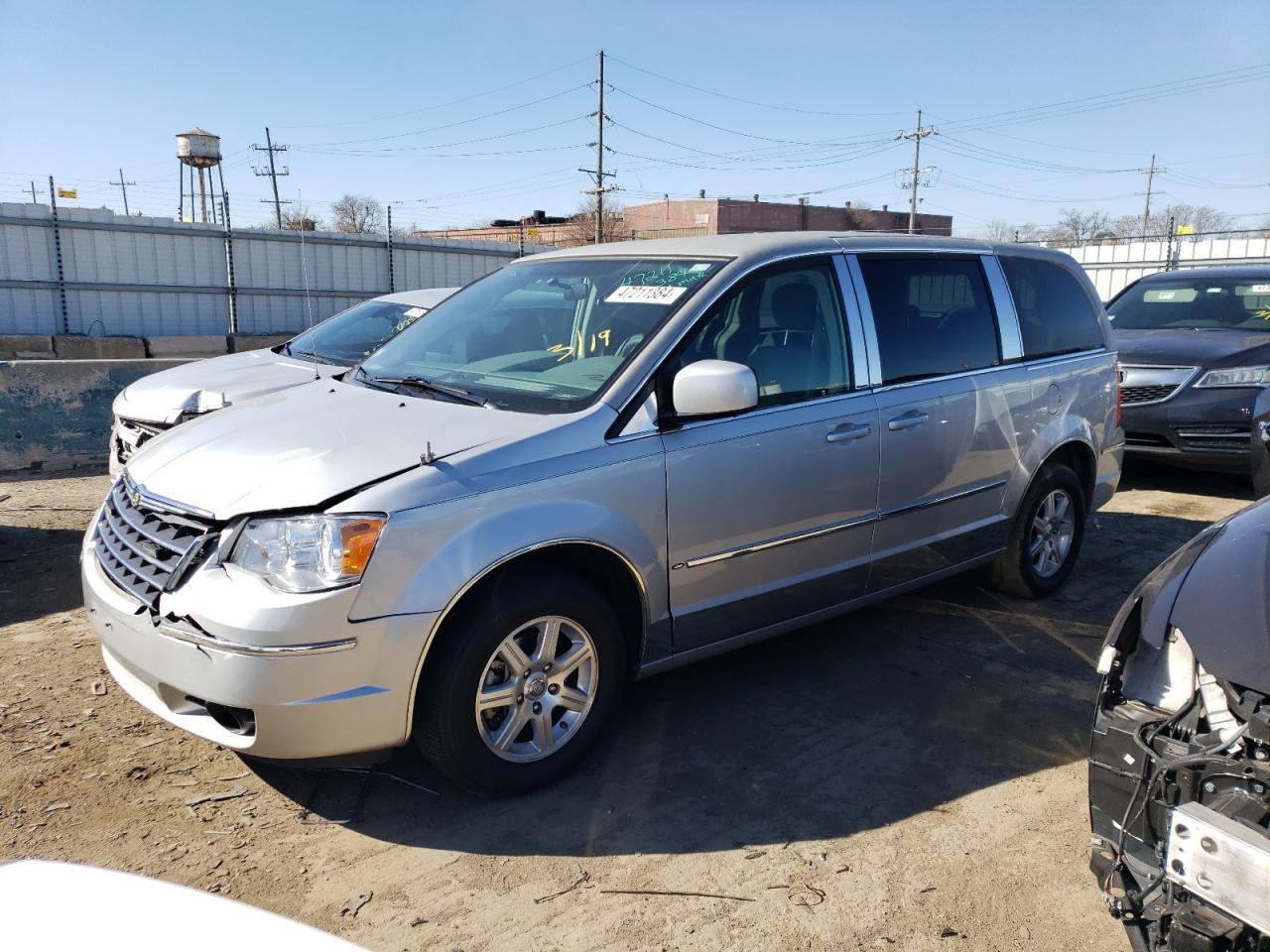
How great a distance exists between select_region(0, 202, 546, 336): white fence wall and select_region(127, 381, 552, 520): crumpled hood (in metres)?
16.2

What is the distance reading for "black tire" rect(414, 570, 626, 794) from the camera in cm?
308

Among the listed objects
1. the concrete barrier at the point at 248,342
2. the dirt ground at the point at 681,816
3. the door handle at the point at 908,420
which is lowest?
the dirt ground at the point at 681,816

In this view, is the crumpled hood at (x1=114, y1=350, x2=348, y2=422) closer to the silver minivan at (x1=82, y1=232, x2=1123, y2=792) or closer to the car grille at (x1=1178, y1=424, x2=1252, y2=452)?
the silver minivan at (x1=82, y1=232, x2=1123, y2=792)

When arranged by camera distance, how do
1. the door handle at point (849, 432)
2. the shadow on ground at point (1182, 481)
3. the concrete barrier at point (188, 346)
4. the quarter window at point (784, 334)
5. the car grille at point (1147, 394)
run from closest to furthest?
the quarter window at point (784, 334), the door handle at point (849, 432), the car grille at point (1147, 394), the shadow on ground at point (1182, 481), the concrete barrier at point (188, 346)

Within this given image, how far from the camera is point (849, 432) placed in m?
4.11

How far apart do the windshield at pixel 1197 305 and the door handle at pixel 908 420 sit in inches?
237

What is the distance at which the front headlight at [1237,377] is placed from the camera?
7.83 metres

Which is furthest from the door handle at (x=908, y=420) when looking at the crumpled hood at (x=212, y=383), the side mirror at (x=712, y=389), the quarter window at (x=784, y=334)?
the crumpled hood at (x=212, y=383)

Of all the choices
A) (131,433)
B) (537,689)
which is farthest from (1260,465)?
(131,433)

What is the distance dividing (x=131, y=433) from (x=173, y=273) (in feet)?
48.9

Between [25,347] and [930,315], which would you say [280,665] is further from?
[25,347]

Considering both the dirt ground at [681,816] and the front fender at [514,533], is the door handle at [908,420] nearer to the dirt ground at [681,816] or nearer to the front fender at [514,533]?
the dirt ground at [681,816]

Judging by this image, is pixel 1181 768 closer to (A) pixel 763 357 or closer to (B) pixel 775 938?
(B) pixel 775 938

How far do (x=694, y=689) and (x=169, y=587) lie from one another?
2214mm
